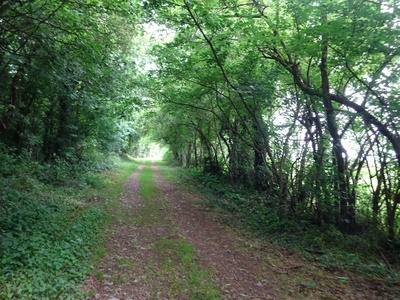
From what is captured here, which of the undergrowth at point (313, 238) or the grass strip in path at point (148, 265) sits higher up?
the undergrowth at point (313, 238)

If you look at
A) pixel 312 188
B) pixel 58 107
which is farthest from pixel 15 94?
pixel 312 188

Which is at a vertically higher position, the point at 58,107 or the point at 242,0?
the point at 242,0

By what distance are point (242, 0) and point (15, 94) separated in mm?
8480

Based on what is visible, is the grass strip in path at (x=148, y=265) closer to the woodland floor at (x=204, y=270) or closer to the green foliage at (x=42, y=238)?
the woodland floor at (x=204, y=270)

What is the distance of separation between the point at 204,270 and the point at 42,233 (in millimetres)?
3496

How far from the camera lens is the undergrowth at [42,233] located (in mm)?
4078

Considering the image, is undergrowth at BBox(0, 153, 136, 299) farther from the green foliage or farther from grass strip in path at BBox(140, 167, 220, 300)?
grass strip in path at BBox(140, 167, 220, 300)

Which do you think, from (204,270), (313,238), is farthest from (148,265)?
(313,238)

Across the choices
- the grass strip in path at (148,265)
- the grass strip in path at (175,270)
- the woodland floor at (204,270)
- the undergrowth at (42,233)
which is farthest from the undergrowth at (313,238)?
the undergrowth at (42,233)

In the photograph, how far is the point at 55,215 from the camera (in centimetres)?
701

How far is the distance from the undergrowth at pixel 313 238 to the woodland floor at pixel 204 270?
424 millimetres

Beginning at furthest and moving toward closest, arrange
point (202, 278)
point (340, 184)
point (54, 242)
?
point (340, 184) < point (54, 242) < point (202, 278)

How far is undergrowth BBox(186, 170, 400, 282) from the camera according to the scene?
19.6 ft

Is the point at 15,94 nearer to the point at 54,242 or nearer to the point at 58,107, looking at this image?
the point at 58,107
